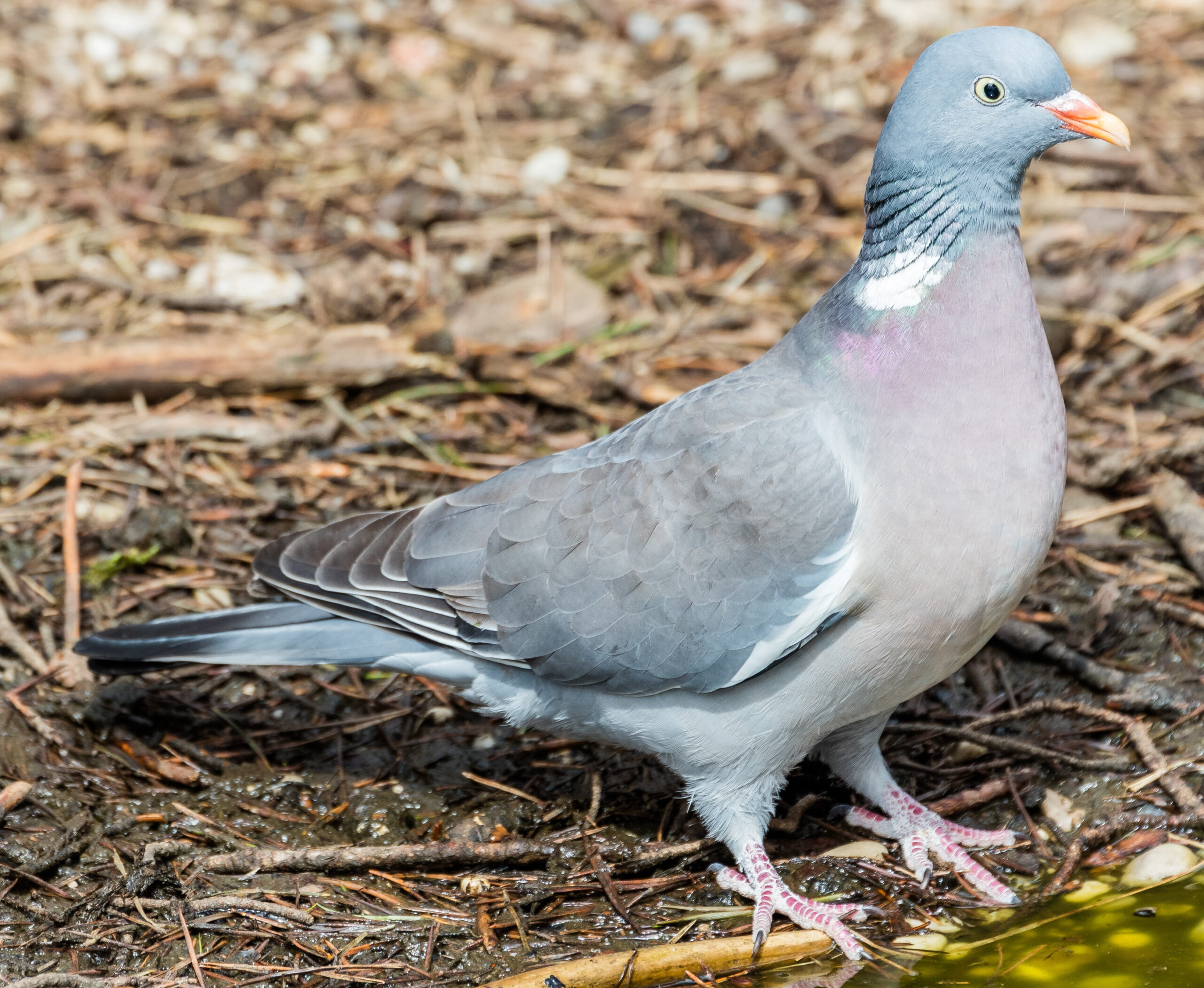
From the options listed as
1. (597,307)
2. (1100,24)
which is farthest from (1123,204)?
(597,307)

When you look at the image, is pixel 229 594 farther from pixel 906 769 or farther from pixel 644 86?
pixel 644 86

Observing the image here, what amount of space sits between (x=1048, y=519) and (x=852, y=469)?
50 cm

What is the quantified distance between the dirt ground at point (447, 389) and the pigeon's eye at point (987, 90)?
1.85 meters

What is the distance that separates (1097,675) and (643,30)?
16.9ft

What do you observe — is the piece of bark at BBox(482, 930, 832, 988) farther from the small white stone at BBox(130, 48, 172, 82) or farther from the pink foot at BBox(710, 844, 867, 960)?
the small white stone at BBox(130, 48, 172, 82)

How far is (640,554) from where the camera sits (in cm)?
345

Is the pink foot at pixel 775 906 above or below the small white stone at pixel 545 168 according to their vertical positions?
below

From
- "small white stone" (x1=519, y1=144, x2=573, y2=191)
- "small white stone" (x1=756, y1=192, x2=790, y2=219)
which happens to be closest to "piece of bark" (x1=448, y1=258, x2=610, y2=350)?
"small white stone" (x1=519, y1=144, x2=573, y2=191)

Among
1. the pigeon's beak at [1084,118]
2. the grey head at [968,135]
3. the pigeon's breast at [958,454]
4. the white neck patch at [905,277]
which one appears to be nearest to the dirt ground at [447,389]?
the pigeon's breast at [958,454]

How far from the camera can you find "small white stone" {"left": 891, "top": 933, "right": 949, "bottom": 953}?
3338 mm

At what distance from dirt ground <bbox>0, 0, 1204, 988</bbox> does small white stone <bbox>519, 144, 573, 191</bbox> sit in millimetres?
23

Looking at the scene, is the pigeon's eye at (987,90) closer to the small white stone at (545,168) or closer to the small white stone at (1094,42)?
the small white stone at (545,168)

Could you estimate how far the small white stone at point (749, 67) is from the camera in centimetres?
728

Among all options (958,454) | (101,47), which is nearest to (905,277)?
(958,454)
